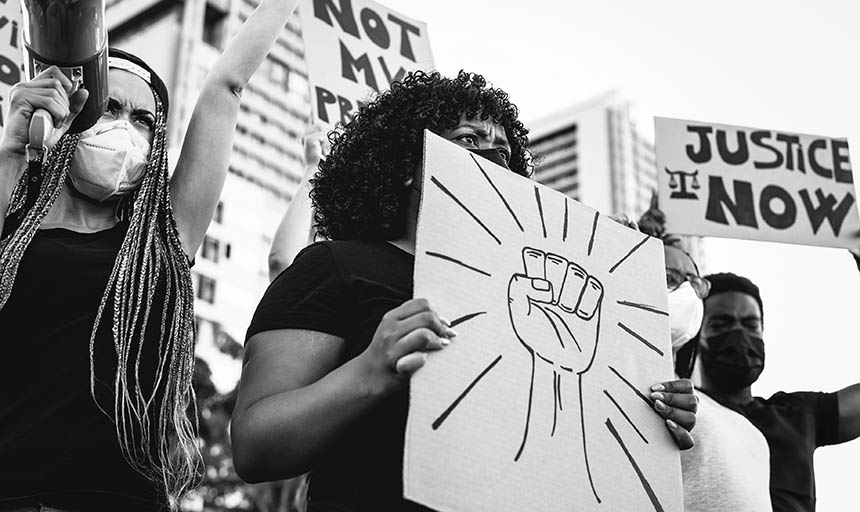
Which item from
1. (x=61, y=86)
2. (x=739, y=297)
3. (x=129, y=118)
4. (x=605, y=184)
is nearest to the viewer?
(x=61, y=86)

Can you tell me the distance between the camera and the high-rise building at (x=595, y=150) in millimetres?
101000

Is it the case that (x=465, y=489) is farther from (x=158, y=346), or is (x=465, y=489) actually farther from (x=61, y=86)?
(x=61, y=86)

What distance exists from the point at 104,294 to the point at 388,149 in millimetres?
664

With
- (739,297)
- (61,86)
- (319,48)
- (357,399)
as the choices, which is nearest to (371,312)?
(357,399)

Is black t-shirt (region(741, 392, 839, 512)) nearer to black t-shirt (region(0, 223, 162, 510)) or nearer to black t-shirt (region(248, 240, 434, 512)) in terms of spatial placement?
black t-shirt (region(248, 240, 434, 512))

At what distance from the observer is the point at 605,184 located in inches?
4053

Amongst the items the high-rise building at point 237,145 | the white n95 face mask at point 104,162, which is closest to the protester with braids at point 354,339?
the white n95 face mask at point 104,162

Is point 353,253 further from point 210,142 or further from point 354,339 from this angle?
point 210,142

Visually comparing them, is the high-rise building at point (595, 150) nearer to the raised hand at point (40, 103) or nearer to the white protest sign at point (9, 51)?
the white protest sign at point (9, 51)

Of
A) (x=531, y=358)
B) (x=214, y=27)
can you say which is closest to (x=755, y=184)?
(x=531, y=358)

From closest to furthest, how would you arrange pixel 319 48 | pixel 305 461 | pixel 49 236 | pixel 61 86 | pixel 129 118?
pixel 305 461 → pixel 61 86 → pixel 49 236 → pixel 129 118 → pixel 319 48

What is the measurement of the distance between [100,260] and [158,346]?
22 centimetres

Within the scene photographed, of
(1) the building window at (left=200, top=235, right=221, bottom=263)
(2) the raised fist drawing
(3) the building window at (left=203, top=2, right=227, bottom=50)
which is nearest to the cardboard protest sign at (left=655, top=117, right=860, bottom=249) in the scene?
(2) the raised fist drawing

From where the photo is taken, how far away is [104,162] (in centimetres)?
237
